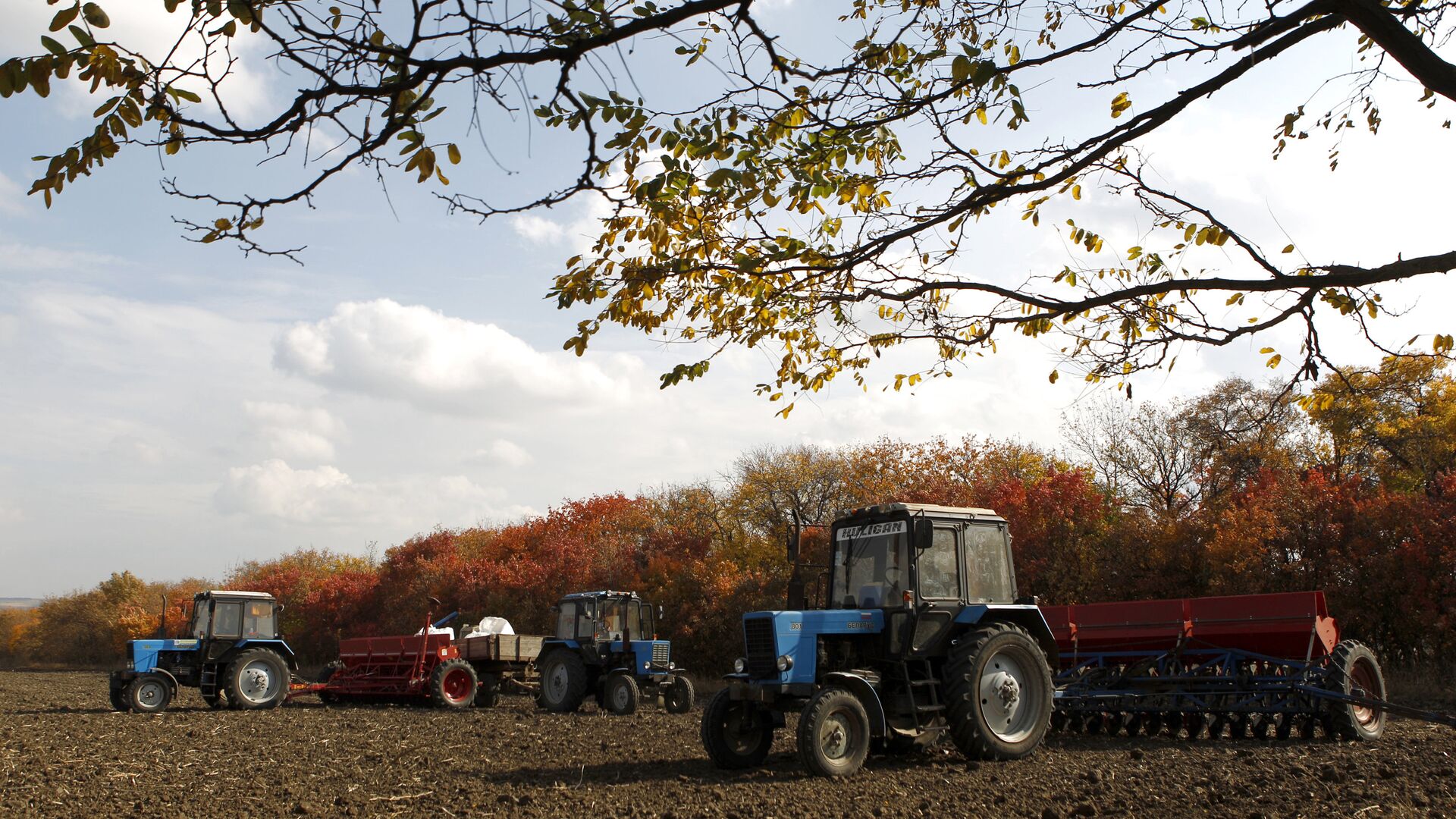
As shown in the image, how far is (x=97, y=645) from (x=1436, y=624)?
54462mm

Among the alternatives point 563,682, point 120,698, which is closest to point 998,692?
point 563,682

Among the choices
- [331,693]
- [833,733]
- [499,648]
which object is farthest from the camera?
[331,693]

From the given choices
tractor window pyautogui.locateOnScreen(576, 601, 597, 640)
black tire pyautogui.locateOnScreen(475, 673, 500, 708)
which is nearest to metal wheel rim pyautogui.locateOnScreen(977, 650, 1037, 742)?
tractor window pyautogui.locateOnScreen(576, 601, 597, 640)

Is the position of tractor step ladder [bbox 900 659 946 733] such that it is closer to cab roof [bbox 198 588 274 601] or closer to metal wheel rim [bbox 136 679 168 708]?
cab roof [bbox 198 588 274 601]

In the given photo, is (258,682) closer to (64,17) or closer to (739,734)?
(739,734)

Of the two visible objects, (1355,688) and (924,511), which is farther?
(1355,688)

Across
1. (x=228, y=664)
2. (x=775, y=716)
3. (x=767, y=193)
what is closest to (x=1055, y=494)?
(x=775, y=716)

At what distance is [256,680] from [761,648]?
11.8 metres

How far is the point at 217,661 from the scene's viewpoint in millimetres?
17062

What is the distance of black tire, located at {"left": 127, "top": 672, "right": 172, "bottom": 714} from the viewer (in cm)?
1634

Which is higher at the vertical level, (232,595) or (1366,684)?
(232,595)

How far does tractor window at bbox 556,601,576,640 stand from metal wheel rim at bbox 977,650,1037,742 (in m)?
9.60

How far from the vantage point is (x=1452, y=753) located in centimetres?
882

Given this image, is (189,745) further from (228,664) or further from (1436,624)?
(1436,624)
